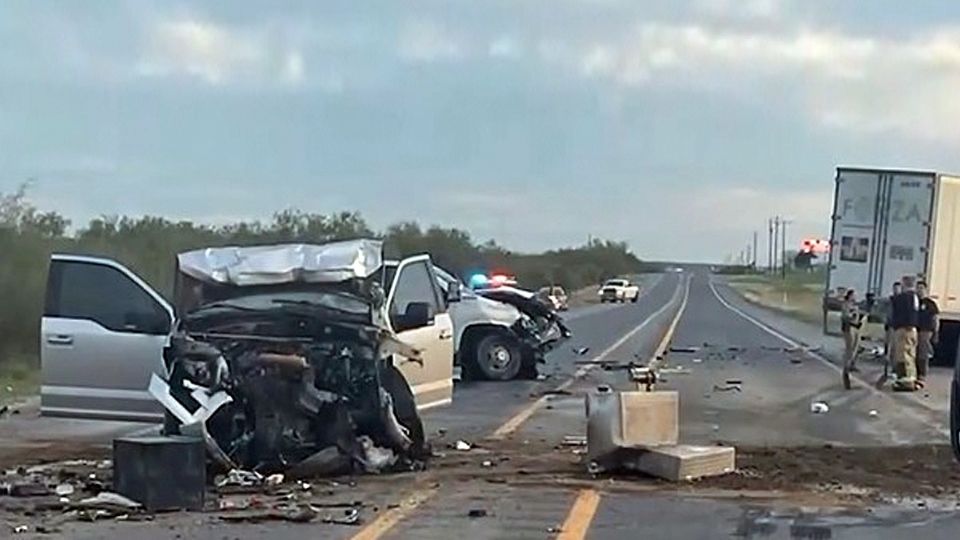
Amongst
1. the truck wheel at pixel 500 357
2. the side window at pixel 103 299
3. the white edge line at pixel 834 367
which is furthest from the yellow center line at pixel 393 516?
the truck wheel at pixel 500 357

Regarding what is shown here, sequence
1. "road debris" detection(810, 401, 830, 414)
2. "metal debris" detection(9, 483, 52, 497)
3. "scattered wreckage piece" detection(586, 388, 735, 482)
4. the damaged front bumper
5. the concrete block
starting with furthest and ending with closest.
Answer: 1. "road debris" detection(810, 401, 830, 414)
2. the concrete block
3. "scattered wreckage piece" detection(586, 388, 735, 482)
4. the damaged front bumper
5. "metal debris" detection(9, 483, 52, 497)

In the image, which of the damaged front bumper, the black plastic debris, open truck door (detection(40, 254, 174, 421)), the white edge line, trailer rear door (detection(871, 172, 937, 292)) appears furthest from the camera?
trailer rear door (detection(871, 172, 937, 292))

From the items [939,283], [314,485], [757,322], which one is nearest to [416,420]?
[314,485]

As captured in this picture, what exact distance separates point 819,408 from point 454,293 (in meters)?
6.43

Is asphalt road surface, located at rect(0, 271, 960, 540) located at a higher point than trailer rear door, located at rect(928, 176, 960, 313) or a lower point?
lower

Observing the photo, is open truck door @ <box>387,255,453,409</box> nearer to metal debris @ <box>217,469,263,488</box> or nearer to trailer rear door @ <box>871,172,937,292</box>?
metal debris @ <box>217,469,263,488</box>

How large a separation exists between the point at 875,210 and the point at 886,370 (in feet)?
20.8

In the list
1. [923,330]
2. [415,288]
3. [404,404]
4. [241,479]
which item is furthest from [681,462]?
[923,330]

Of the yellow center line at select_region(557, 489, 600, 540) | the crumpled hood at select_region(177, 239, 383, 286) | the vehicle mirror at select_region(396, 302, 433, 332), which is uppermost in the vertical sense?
the crumpled hood at select_region(177, 239, 383, 286)

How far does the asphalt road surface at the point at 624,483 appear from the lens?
11.6 m

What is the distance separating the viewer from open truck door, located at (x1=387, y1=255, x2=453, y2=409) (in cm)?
1580

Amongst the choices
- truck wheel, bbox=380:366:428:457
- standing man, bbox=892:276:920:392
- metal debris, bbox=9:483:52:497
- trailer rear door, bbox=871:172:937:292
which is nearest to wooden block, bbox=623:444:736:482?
truck wheel, bbox=380:366:428:457

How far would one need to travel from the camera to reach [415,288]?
17.8 m

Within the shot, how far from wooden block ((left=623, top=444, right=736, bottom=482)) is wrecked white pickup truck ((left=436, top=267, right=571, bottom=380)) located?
12791 millimetres
